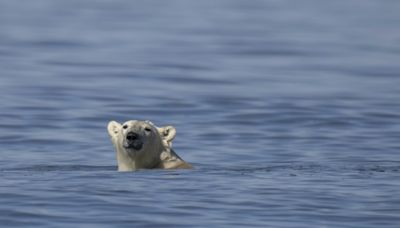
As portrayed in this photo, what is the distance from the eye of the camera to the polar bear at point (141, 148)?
67.7 ft

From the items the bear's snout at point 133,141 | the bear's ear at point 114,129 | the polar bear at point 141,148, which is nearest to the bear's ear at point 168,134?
→ the polar bear at point 141,148

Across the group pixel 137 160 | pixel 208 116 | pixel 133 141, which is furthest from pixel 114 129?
pixel 208 116

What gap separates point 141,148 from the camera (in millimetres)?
20703

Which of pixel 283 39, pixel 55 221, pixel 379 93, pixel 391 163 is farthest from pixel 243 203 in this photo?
pixel 283 39

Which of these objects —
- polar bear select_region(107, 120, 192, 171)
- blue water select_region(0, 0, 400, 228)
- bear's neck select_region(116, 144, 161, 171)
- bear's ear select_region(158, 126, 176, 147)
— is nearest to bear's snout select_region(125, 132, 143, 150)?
polar bear select_region(107, 120, 192, 171)

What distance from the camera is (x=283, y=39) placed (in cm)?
5019

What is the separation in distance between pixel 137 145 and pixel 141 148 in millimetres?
153

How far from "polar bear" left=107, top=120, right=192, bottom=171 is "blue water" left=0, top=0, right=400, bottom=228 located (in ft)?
1.27

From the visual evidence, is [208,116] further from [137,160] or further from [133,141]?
[133,141]

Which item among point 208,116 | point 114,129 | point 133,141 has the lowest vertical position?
point 208,116

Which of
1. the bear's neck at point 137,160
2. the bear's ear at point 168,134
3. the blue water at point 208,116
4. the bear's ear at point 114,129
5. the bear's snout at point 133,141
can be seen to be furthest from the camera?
the bear's ear at point 168,134

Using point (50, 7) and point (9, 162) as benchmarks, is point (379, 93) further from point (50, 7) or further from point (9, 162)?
point (50, 7)

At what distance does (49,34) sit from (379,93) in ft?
64.5

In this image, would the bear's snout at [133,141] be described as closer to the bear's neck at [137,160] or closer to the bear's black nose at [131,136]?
the bear's black nose at [131,136]
